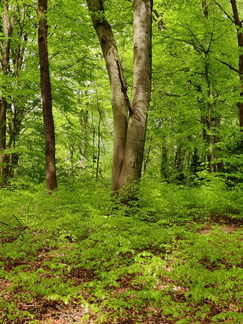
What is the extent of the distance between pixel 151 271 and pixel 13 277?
6.63 ft

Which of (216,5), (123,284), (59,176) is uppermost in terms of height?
(216,5)

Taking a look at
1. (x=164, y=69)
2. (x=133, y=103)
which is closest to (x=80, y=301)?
(x=133, y=103)

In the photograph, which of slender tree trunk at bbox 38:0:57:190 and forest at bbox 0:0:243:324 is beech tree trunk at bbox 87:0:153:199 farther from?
slender tree trunk at bbox 38:0:57:190

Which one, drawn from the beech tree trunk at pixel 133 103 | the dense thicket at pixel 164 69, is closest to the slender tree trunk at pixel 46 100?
the dense thicket at pixel 164 69

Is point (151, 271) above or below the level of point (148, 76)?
below

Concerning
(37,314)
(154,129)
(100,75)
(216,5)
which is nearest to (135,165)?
(37,314)

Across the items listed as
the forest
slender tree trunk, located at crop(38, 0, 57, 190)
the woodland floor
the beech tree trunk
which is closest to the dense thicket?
the forest

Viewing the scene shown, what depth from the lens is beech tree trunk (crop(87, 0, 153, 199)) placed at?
24.4ft

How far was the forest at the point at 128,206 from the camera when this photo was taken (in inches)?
135

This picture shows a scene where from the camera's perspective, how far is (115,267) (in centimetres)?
434

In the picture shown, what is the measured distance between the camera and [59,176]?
13016 mm

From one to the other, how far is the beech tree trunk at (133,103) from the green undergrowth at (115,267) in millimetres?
1020

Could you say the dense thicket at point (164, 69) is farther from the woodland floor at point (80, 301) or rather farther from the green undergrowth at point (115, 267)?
the woodland floor at point (80, 301)

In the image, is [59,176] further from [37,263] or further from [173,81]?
[37,263]
